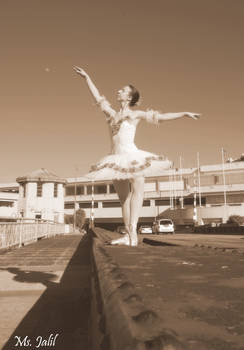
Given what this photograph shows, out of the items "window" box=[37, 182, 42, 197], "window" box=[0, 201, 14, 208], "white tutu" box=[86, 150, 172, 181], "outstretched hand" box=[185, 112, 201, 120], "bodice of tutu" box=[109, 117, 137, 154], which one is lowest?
"white tutu" box=[86, 150, 172, 181]

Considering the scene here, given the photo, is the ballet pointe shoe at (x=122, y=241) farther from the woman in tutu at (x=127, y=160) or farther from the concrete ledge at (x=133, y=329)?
the concrete ledge at (x=133, y=329)

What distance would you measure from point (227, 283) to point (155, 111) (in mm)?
A: 3454

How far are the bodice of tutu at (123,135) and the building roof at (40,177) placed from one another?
41881 millimetres

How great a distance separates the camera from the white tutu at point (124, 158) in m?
4.22

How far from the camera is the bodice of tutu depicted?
14.9 ft

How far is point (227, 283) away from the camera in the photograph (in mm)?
1292

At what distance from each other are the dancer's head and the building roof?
41.7 meters

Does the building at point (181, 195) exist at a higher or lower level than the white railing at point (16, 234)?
higher

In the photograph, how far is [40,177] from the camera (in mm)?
45469

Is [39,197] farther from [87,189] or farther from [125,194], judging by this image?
[125,194]

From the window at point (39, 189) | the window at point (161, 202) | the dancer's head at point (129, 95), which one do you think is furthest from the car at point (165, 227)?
the window at point (161, 202)

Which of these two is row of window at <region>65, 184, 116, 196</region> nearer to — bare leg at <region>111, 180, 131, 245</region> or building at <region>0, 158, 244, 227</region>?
building at <region>0, 158, 244, 227</region>

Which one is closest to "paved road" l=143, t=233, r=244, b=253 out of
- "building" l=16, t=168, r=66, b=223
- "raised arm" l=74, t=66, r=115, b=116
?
"raised arm" l=74, t=66, r=115, b=116

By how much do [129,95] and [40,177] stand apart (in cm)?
4207
